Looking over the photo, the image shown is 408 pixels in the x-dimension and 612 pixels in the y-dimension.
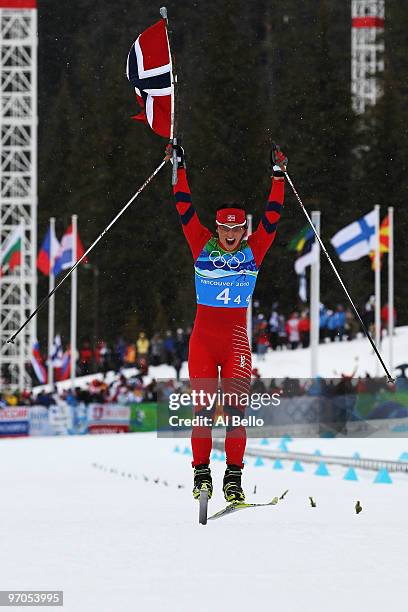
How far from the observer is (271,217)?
9672 mm

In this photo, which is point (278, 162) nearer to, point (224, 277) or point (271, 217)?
point (271, 217)

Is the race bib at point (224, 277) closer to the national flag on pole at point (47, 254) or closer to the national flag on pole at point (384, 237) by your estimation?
the national flag on pole at point (47, 254)

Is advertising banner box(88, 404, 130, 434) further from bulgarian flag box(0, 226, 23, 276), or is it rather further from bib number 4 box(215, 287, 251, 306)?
bib number 4 box(215, 287, 251, 306)

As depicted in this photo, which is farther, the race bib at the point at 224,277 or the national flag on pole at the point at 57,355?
the national flag on pole at the point at 57,355

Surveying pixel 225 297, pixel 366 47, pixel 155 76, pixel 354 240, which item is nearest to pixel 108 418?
pixel 354 240

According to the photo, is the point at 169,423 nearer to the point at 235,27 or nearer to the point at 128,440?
the point at 128,440

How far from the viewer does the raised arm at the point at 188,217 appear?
31.5ft

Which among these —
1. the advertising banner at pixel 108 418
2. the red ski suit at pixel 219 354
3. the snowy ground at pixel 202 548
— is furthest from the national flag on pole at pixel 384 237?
the red ski suit at pixel 219 354

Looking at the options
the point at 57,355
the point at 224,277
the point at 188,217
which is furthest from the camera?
the point at 57,355

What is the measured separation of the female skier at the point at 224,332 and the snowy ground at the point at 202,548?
0.44 meters

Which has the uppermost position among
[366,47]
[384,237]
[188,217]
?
[366,47]

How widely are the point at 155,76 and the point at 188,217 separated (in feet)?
3.95

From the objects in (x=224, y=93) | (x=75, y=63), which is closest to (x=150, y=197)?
(x=224, y=93)

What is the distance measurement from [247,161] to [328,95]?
4.25m
